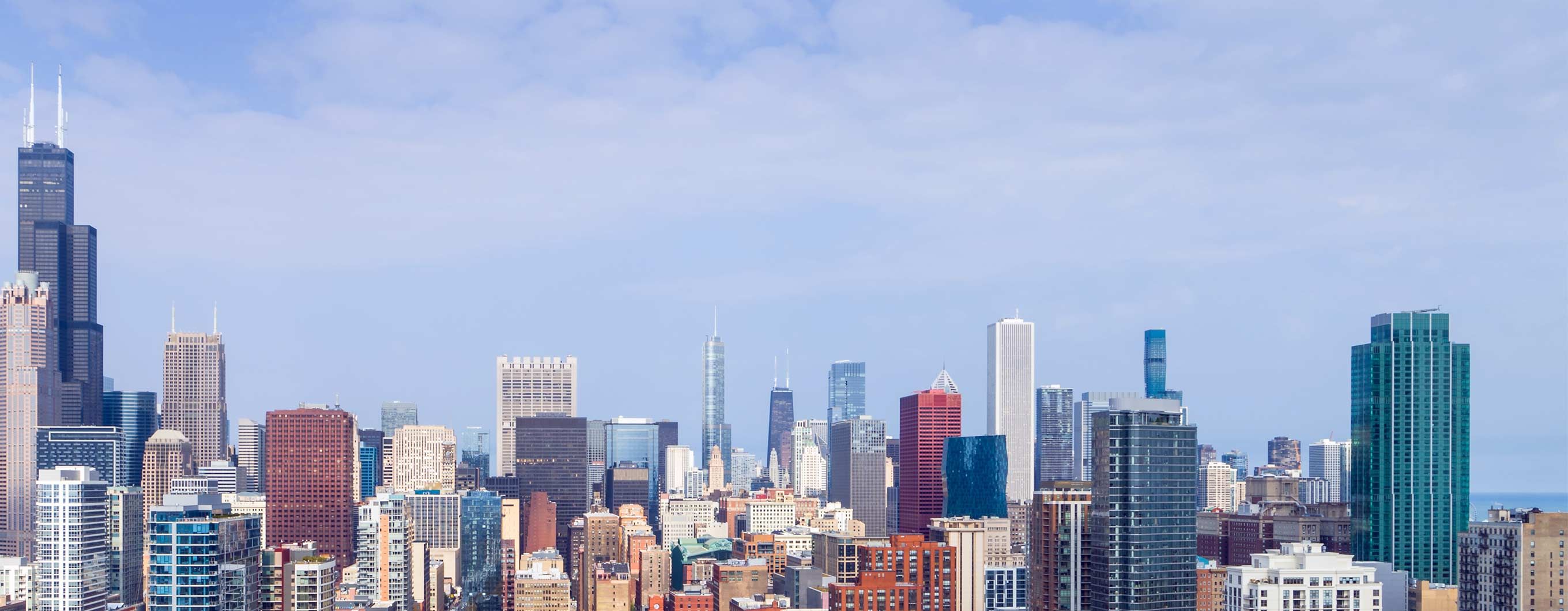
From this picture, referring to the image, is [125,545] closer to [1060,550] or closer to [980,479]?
[980,479]

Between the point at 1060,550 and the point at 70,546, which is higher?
the point at 1060,550

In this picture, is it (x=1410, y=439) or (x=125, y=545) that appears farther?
(x=1410, y=439)

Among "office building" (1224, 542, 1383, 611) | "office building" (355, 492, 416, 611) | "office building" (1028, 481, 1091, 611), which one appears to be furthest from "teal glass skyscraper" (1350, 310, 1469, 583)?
"office building" (355, 492, 416, 611)

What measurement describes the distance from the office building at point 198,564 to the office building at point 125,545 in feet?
147

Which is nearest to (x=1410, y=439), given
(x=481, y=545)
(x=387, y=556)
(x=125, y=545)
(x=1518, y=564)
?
(x=1518, y=564)

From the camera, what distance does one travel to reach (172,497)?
92.6m

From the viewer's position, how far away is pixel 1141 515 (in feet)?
272

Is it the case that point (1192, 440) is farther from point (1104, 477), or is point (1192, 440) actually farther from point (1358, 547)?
point (1358, 547)

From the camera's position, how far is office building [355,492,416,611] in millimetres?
128000

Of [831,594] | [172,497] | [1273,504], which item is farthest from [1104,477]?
[1273,504]

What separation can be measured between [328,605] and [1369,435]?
9332 cm

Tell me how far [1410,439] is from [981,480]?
154 ft

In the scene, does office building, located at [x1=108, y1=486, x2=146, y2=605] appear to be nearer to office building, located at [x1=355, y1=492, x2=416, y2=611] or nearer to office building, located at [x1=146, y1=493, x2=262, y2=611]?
office building, located at [x1=355, y1=492, x2=416, y2=611]

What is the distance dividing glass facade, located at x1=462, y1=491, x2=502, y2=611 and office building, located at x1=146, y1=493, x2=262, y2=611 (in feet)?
248
